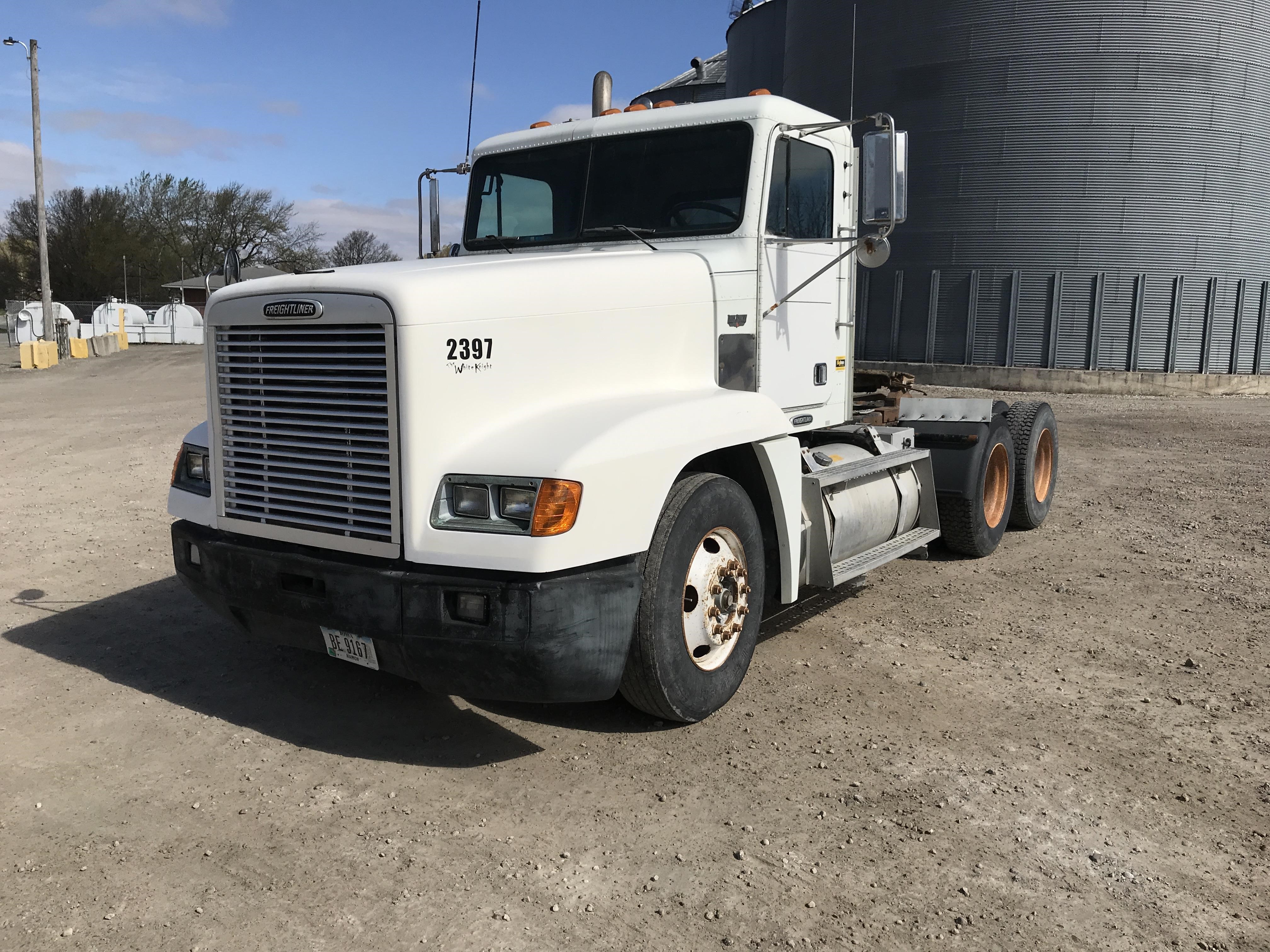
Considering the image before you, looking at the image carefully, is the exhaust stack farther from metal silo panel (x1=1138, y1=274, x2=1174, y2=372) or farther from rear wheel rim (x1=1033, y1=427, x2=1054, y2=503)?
metal silo panel (x1=1138, y1=274, x2=1174, y2=372)

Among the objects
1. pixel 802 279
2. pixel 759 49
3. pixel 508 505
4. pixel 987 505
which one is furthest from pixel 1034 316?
pixel 508 505

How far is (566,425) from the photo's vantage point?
428cm

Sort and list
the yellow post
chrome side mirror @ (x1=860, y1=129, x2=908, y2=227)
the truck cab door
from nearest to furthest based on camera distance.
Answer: chrome side mirror @ (x1=860, y1=129, x2=908, y2=227) → the truck cab door → the yellow post

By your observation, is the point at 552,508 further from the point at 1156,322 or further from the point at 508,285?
the point at 1156,322

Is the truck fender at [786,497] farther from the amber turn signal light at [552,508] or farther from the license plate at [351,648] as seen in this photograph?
the license plate at [351,648]

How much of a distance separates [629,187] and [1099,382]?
2422cm

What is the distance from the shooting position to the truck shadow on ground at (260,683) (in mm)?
4660

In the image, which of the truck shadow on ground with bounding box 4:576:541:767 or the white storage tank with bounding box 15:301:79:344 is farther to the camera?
the white storage tank with bounding box 15:301:79:344

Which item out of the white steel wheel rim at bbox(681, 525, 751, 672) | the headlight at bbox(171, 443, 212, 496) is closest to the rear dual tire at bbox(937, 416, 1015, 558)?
the white steel wheel rim at bbox(681, 525, 751, 672)

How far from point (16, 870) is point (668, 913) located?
220 centimetres

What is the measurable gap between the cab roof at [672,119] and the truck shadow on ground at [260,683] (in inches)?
126

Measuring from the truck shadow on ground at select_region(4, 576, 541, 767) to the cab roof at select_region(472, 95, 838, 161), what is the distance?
3.20m

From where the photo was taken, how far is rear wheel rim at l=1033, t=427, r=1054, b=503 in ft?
32.2

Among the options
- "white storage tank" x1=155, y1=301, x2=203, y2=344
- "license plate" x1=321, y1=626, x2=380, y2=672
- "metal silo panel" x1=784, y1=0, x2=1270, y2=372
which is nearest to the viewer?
"license plate" x1=321, y1=626, x2=380, y2=672
